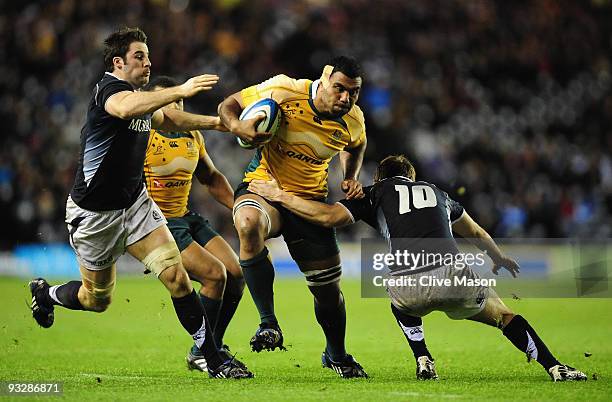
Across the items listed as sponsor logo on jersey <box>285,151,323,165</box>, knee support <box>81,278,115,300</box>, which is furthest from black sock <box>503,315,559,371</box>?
knee support <box>81,278,115,300</box>

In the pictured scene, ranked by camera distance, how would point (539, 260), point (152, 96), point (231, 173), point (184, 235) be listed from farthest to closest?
point (231, 173) → point (539, 260) → point (184, 235) → point (152, 96)

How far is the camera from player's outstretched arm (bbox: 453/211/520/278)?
773 centimetres

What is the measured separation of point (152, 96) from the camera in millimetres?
6812

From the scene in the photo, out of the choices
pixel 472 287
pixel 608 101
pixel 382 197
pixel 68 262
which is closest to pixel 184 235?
pixel 382 197

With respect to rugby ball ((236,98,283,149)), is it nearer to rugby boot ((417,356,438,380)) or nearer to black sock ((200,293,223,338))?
black sock ((200,293,223,338))

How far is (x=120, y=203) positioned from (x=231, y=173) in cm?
1202

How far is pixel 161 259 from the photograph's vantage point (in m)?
7.26

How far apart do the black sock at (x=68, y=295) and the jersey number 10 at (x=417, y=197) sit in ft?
8.73

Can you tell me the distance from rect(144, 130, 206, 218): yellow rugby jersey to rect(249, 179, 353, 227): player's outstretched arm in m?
1.26

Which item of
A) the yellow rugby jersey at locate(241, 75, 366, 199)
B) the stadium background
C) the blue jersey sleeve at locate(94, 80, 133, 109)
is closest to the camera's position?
the blue jersey sleeve at locate(94, 80, 133, 109)

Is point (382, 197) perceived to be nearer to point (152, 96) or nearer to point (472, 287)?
point (472, 287)

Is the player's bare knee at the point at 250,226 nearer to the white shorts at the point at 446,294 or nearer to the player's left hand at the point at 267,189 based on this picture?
the player's left hand at the point at 267,189

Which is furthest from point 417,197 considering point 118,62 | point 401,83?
point 401,83

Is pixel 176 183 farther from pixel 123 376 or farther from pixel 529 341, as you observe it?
pixel 529 341
